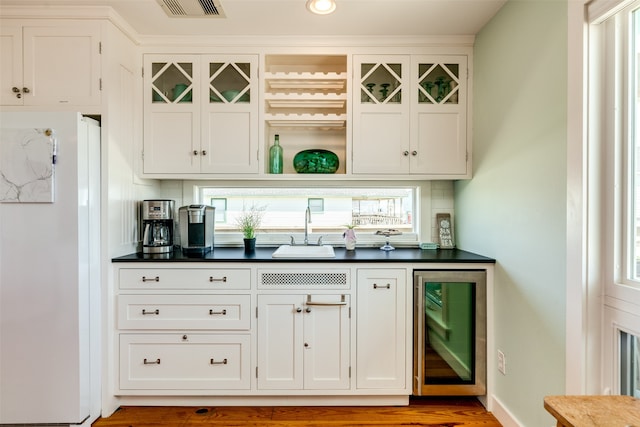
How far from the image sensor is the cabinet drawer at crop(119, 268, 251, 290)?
210 centimetres

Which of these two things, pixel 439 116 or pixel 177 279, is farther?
pixel 439 116

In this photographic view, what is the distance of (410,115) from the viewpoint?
2.42 metres

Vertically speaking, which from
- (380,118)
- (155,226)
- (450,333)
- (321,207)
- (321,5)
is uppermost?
(321,5)

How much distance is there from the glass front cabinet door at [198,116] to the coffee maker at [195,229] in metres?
0.30

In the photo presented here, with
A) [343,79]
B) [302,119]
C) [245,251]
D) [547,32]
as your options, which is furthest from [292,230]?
[547,32]

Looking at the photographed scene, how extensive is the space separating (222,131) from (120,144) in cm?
67

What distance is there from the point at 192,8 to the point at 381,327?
2.32 meters

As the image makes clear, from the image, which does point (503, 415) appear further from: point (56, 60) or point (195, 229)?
point (56, 60)

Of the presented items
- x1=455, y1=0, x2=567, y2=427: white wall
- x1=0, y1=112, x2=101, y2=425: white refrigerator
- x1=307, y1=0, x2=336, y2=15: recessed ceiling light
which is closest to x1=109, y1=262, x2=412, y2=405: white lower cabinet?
x1=0, y1=112, x2=101, y2=425: white refrigerator

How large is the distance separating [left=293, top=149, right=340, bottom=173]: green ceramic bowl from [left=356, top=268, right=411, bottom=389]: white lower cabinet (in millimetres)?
868

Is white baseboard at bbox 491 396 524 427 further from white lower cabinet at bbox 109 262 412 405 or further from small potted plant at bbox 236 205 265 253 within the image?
small potted plant at bbox 236 205 265 253

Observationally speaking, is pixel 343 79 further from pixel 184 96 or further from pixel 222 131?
pixel 184 96

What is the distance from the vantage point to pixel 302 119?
97.0 inches

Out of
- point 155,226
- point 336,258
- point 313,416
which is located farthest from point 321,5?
point 313,416
